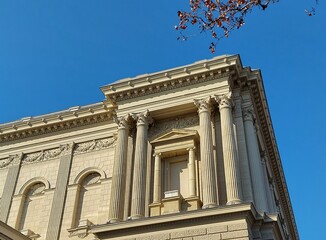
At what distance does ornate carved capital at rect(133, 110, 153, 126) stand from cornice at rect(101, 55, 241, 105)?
4.24 ft

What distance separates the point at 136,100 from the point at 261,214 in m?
9.28

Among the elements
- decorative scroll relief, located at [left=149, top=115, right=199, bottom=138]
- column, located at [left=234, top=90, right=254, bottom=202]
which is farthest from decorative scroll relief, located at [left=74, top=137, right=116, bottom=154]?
column, located at [left=234, top=90, right=254, bottom=202]

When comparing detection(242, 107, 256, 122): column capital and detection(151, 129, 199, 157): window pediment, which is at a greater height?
detection(242, 107, 256, 122): column capital

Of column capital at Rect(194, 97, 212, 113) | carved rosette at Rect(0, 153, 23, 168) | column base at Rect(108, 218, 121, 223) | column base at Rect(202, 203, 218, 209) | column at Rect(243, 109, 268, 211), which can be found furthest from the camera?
carved rosette at Rect(0, 153, 23, 168)

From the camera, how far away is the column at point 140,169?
19.4 metres

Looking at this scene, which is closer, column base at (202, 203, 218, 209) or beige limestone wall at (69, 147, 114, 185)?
column base at (202, 203, 218, 209)

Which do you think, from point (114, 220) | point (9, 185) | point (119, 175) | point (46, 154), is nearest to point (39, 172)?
point (46, 154)

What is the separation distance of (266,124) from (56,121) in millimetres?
13002

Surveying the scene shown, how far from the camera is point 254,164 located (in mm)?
20141

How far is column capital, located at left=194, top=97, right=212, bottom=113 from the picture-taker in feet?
70.0

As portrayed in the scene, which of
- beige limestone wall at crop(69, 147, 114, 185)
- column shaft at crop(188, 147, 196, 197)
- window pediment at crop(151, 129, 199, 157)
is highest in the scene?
beige limestone wall at crop(69, 147, 114, 185)

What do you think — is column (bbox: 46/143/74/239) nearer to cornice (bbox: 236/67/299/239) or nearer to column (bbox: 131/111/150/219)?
column (bbox: 131/111/150/219)

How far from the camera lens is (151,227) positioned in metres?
18.0

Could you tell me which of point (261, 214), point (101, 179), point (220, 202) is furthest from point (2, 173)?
point (261, 214)
